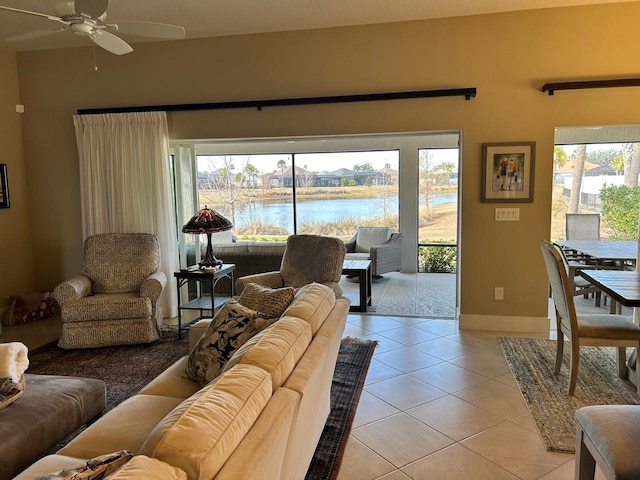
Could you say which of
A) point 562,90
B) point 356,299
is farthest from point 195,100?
point 562,90

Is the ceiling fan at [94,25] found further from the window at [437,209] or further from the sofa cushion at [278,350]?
the window at [437,209]

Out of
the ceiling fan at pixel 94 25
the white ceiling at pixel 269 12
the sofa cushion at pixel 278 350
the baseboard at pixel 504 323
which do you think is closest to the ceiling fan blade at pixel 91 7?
the ceiling fan at pixel 94 25

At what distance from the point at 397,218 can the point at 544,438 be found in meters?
5.74

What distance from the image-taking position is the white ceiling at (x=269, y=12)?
4.02 metres

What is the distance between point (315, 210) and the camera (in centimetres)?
848

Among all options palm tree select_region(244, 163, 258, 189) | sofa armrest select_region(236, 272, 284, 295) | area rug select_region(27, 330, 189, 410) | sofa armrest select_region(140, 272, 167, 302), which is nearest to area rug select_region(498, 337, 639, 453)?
sofa armrest select_region(236, 272, 284, 295)

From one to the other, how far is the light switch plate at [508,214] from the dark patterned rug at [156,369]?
69.4 inches

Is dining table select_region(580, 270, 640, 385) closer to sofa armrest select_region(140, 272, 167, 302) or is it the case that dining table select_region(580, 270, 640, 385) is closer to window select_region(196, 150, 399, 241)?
sofa armrest select_region(140, 272, 167, 302)

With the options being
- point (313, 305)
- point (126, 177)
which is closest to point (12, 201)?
point (126, 177)

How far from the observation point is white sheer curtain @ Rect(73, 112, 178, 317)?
5.02m

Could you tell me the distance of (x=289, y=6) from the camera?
4086 mm

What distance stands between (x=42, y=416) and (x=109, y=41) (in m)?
2.30

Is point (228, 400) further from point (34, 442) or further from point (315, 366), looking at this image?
point (34, 442)

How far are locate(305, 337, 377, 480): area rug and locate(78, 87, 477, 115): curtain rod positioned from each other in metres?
2.38
